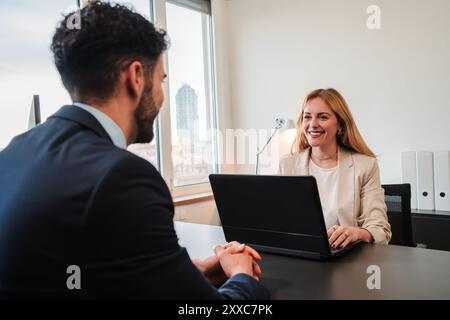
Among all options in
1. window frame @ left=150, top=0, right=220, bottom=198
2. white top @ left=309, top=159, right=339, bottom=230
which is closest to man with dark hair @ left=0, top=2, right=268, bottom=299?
white top @ left=309, top=159, right=339, bottom=230

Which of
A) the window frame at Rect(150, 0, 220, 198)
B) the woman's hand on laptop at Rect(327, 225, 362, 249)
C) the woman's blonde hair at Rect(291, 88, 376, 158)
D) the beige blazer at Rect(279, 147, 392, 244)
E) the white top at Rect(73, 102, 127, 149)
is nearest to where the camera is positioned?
the white top at Rect(73, 102, 127, 149)

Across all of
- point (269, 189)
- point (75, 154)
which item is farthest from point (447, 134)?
point (75, 154)

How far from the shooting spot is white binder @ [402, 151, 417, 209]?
2.92 meters

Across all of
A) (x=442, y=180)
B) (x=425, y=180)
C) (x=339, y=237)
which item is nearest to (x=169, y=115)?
(x=425, y=180)

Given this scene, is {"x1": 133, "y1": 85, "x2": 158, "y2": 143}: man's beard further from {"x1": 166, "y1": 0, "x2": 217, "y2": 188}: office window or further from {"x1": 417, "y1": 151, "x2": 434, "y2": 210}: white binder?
{"x1": 166, "y1": 0, "x2": 217, "y2": 188}: office window

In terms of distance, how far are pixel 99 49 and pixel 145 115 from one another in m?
0.18

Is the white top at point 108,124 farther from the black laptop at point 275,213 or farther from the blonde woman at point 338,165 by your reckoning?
the blonde woman at point 338,165

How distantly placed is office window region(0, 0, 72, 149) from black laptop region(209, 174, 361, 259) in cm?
159

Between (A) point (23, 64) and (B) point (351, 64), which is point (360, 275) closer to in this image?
(A) point (23, 64)

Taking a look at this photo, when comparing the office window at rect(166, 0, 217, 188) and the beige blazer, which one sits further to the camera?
the office window at rect(166, 0, 217, 188)
